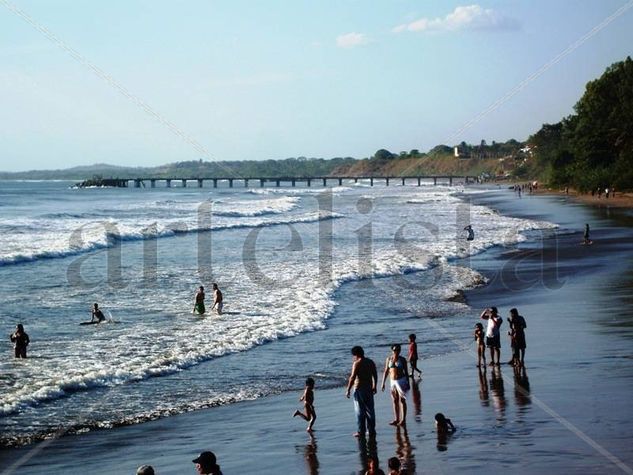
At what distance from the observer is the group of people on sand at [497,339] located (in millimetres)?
17703

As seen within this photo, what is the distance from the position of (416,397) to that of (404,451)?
3.57 meters

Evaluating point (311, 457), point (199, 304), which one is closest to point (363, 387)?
point (311, 457)

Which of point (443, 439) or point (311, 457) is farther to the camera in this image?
point (443, 439)

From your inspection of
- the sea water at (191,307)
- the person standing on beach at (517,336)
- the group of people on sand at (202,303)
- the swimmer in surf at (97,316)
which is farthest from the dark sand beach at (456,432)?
the swimmer in surf at (97,316)

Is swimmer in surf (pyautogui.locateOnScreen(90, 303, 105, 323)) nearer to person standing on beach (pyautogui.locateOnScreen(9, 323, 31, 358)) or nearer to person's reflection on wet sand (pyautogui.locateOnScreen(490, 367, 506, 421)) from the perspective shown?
person standing on beach (pyautogui.locateOnScreen(9, 323, 31, 358))

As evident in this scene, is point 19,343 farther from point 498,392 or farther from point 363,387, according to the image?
point 498,392

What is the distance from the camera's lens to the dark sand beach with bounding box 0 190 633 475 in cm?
1195

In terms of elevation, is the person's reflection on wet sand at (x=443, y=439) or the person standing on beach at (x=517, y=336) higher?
the person standing on beach at (x=517, y=336)

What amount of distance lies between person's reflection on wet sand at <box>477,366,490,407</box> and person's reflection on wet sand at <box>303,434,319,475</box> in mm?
3350

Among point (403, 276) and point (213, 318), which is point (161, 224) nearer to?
point (403, 276)

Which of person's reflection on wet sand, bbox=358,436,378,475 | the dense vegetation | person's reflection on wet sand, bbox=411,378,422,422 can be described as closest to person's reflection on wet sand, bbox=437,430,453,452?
person's reflection on wet sand, bbox=358,436,378,475

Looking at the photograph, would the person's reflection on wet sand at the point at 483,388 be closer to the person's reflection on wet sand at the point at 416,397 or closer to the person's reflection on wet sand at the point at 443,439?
the person's reflection on wet sand at the point at 416,397

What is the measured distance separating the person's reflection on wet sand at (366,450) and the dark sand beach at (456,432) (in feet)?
0.15

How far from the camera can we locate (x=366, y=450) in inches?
497
